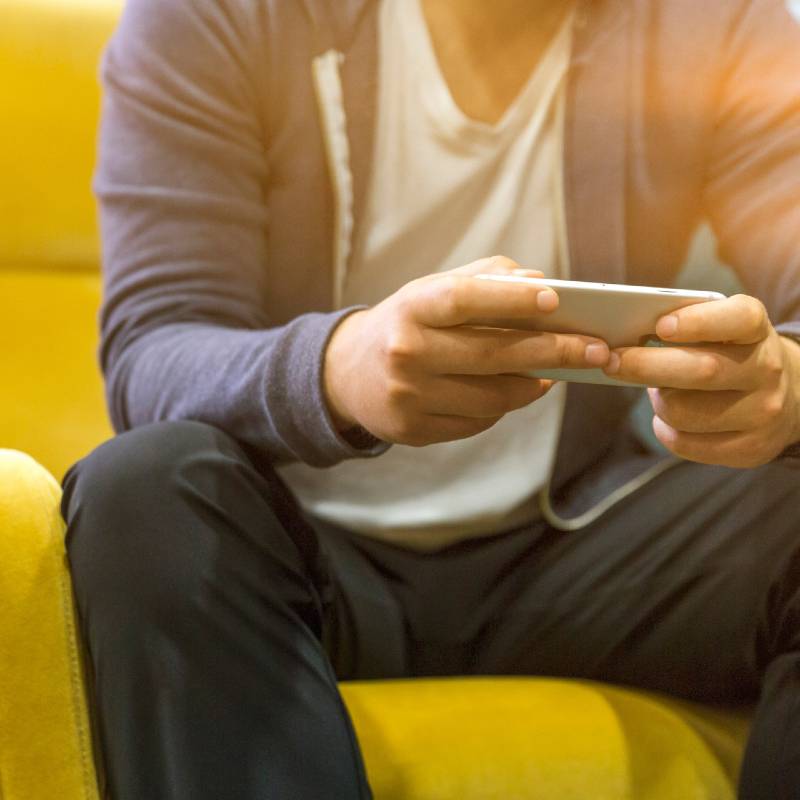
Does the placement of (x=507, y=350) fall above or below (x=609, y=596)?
above

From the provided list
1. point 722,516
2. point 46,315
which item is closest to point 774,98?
point 722,516

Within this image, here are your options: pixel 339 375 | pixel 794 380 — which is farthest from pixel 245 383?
pixel 794 380

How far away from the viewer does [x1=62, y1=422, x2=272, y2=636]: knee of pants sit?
0.47 m

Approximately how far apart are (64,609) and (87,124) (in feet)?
2.10

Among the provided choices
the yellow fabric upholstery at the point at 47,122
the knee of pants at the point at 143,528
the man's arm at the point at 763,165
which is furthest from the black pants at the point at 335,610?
the yellow fabric upholstery at the point at 47,122

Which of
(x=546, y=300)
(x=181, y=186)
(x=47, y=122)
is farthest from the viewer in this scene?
(x=47, y=122)

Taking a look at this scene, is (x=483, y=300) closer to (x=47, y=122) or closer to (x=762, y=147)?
(x=762, y=147)

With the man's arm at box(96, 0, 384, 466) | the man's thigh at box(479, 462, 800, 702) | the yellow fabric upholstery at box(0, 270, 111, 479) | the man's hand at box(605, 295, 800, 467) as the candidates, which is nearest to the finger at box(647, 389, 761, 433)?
the man's hand at box(605, 295, 800, 467)

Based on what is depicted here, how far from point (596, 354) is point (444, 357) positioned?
0.21 ft

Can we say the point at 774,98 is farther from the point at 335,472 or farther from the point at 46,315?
the point at 46,315

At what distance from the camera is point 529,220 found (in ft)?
2.17

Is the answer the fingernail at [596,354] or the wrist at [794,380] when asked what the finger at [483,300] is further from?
the wrist at [794,380]

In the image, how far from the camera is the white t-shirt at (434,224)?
654 mm

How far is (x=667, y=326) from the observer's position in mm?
441
